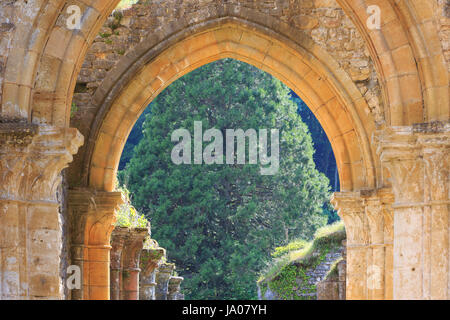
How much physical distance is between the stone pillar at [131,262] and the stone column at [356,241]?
9.34 feet

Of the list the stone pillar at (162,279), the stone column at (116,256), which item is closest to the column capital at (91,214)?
the stone column at (116,256)

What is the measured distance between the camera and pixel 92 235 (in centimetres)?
929

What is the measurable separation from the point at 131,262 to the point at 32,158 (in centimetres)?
565

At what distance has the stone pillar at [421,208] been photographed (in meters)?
5.50

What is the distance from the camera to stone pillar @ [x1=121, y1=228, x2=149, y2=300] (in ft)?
36.0

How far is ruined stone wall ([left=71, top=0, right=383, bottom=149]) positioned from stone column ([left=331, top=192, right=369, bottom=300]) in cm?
125

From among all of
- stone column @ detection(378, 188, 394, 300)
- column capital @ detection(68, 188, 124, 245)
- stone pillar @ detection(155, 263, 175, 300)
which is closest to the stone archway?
stone column @ detection(378, 188, 394, 300)

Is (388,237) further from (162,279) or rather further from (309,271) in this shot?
(162,279)

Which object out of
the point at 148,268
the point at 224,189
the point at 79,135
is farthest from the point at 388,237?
the point at 224,189

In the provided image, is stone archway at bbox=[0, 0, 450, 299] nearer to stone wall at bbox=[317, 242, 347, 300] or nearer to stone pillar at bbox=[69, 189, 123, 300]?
stone pillar at bbox=[69, 189, 123, 300]

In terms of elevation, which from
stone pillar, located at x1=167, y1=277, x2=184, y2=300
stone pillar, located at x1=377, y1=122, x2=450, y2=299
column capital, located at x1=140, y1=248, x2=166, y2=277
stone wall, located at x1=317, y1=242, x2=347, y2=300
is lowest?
stone pillar, located at x1=167, y1=277, x2=184, y2=300

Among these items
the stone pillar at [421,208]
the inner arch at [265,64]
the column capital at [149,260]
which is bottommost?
the column capital at [149,260]

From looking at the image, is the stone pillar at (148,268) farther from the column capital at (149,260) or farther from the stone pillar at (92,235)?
the stone pillar at (92,235)
